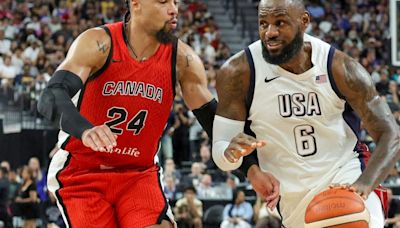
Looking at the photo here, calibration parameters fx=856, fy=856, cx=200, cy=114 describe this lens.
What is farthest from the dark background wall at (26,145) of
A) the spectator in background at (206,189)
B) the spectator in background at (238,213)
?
the spectator in background at (238,213)

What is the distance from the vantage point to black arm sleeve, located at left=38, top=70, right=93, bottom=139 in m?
5.08

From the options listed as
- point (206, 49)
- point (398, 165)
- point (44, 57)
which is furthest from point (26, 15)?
point (398, 165)

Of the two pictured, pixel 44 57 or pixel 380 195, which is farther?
pixel 44 57

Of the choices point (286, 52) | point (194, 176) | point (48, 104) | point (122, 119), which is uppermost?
point (286, 52)

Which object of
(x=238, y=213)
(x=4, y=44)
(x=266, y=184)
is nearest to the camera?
(x=266, y=184)

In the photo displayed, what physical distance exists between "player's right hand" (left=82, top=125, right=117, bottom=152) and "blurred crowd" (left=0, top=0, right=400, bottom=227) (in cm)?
352

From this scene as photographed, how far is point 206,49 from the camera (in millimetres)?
19719

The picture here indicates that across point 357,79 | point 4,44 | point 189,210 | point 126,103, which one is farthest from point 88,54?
point 4,44

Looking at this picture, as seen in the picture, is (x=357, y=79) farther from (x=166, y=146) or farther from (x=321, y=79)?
(x=166, y=146)

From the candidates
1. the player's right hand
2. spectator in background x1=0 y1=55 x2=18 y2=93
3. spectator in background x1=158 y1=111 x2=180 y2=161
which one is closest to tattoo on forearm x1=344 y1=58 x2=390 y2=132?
the player's right hand

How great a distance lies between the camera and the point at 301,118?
571 centimetres

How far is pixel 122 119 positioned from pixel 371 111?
1647 mm

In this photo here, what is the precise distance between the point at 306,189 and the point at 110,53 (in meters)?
1.61

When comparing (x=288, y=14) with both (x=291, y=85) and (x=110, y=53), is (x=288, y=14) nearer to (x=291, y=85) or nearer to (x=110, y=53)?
(x=291, y=85)
